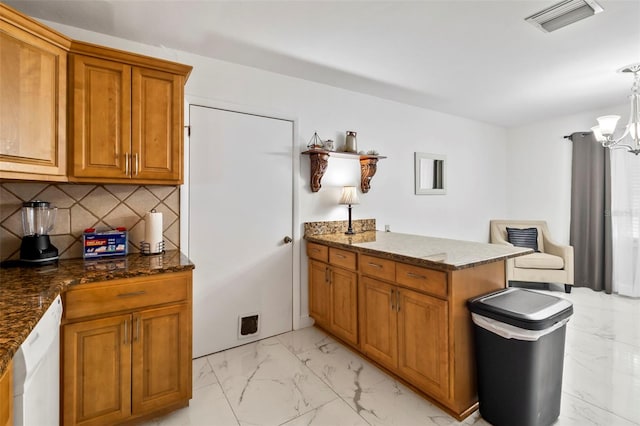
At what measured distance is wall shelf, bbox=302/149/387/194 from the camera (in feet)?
9.79

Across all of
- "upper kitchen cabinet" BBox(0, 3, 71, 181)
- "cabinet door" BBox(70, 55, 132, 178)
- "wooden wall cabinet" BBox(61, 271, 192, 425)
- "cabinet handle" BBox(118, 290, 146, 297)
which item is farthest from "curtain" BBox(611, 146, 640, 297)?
"upper kitchen cabinet" BBox(0, 3, 71, 181)

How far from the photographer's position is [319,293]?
9.68ft

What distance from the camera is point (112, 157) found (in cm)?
192

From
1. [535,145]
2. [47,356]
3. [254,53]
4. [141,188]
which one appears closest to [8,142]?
[141,188]

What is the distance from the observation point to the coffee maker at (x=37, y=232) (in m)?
1.78

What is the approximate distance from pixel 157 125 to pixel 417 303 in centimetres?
201

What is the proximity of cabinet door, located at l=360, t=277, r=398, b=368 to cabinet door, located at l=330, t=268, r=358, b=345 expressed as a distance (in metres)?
0.08

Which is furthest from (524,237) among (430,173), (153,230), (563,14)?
(153,230)

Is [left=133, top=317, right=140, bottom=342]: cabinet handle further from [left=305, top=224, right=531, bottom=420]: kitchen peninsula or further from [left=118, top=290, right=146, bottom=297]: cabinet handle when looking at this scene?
[left=305, top=224, right=531, bottom=420]: kitchen peninsula

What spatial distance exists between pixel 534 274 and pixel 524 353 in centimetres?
304

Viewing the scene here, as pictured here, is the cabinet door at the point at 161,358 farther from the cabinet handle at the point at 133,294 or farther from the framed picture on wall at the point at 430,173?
the framed picture on wall at the point at 430,173

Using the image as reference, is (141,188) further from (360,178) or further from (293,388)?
(360,178)

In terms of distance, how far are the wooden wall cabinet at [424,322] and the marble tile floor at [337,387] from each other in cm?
14

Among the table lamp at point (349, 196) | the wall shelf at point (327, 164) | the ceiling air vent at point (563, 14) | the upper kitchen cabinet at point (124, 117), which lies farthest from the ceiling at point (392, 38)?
the table lamp at point (349, 196)
